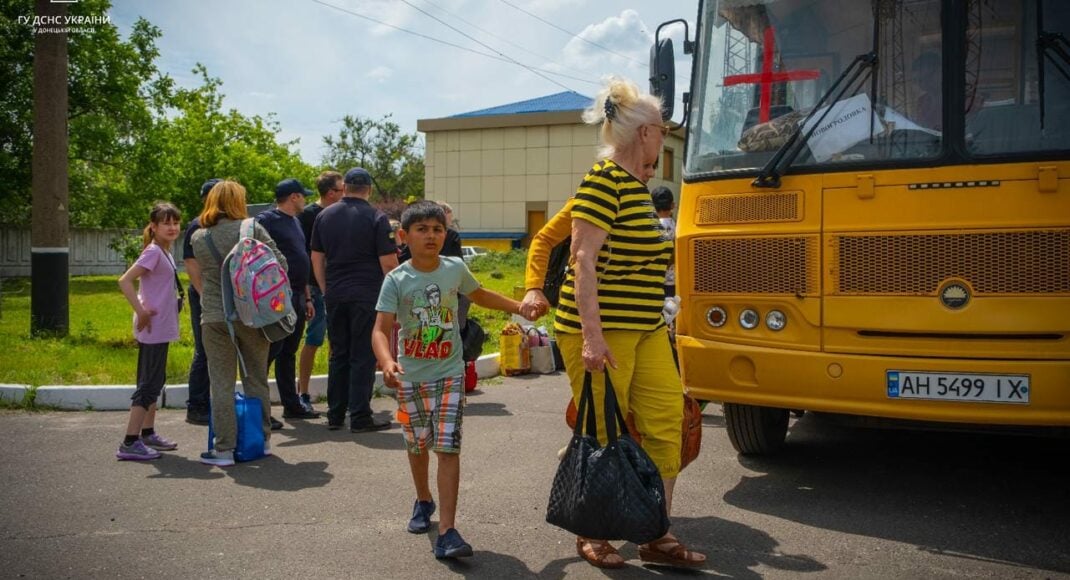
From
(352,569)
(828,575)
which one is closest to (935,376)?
(828,575)

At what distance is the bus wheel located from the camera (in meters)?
5.91

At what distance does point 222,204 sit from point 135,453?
1.75 m

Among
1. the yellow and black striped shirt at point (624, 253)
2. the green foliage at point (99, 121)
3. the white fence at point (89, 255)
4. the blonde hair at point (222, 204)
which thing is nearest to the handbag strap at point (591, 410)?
the yellow and black striped shirt at point (624, 253)

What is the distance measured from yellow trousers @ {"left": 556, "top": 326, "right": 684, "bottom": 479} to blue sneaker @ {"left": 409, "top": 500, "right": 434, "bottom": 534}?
1.09 m

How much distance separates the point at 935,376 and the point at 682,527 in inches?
58.3

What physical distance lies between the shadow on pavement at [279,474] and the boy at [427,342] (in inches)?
55.3

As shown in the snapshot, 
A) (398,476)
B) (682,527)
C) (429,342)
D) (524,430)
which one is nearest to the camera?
(429,342)

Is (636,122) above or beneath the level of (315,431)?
above

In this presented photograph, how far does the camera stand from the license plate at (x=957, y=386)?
A: 15.1 feet

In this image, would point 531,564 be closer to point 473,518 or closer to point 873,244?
point 473,518

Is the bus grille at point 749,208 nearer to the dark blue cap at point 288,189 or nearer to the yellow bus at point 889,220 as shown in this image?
the yellow bus at point 889,220

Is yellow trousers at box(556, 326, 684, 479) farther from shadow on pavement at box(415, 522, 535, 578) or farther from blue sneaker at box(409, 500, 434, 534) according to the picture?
blue sneaker at box(409, 500, 434, 534)

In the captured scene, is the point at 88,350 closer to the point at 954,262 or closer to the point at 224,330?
the point at 224,330

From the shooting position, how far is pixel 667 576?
4062 millimetres
